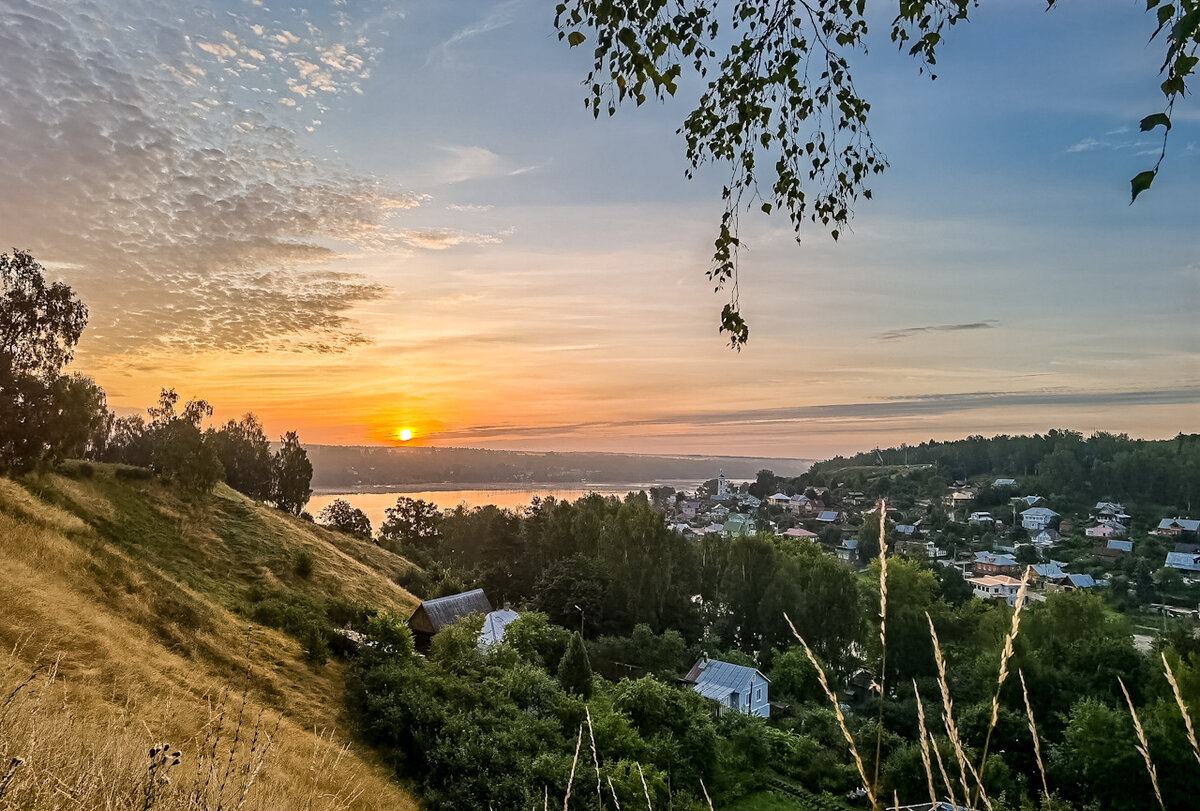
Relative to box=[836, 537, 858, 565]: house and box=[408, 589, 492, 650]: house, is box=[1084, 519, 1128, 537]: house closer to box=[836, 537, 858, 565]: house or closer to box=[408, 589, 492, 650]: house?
box=[836, 537, 858, 565]: house

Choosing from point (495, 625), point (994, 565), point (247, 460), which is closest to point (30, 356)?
point (495, 625)

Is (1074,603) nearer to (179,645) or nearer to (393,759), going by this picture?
(393,759)

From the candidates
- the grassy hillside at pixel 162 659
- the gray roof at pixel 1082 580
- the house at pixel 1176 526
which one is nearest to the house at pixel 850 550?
the gray roof at pixel 1082 580

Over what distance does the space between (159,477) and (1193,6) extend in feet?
105

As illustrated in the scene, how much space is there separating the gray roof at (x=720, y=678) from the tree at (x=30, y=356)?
22.3 m

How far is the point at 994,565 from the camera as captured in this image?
4844 centimetres

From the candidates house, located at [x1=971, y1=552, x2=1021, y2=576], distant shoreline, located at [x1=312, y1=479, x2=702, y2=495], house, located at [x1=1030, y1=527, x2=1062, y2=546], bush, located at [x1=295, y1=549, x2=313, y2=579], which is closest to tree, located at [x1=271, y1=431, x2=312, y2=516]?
bush, located at [x1=295, y1=549, x2=313, y2=579]

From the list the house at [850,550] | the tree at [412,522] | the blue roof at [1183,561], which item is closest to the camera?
the blue roof at [1183,561]

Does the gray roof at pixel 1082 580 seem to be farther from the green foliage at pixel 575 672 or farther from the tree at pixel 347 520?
the tree at pixel 347 520

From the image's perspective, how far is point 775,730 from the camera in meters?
21.5

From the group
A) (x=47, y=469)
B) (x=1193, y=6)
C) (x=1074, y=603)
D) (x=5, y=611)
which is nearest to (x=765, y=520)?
(x=1074, y=603)

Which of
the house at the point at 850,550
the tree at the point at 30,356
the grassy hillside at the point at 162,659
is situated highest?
the tree at the point at 30,356

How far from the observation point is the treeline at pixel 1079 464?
59.7 metres

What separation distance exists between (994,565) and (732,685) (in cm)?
3416
